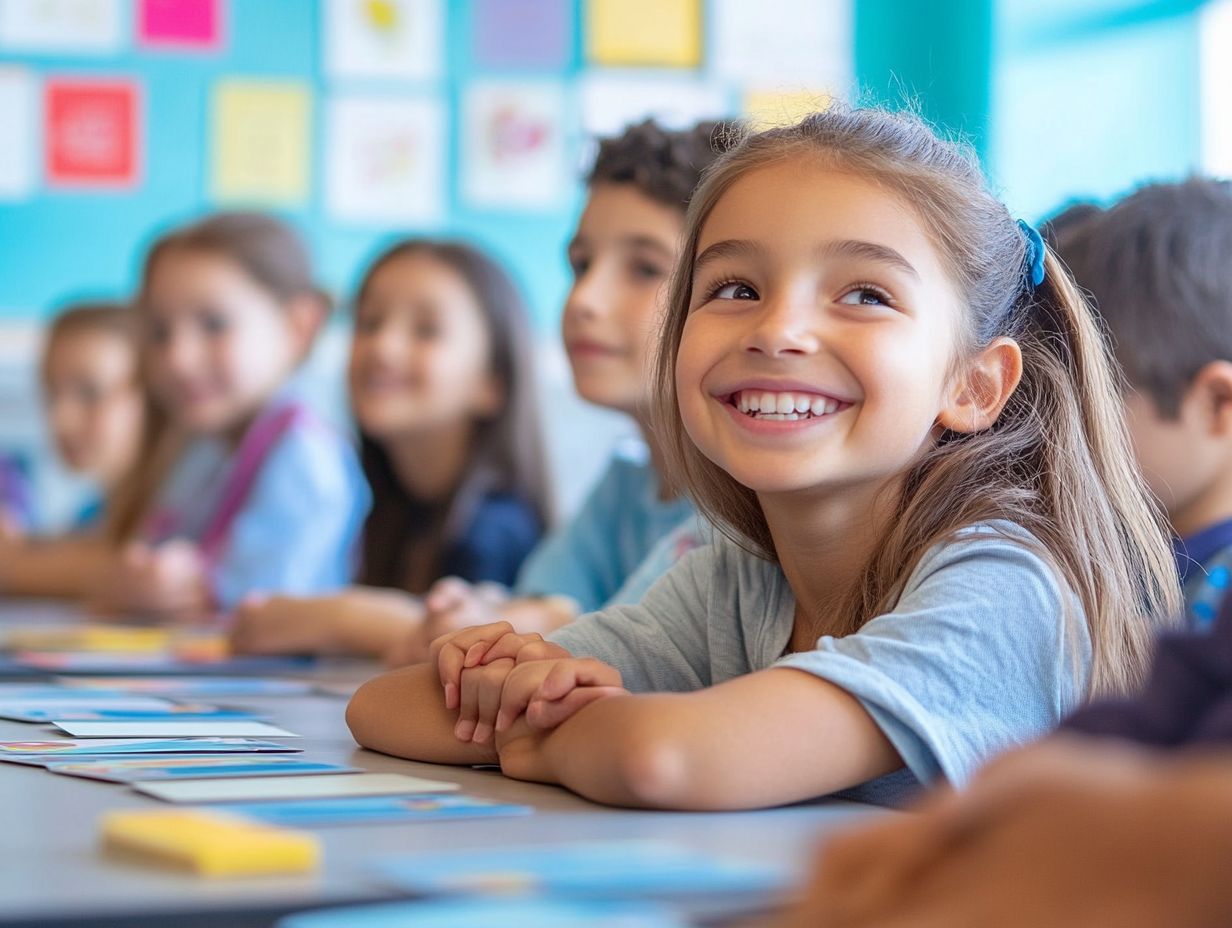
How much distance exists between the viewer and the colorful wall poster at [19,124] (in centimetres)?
325

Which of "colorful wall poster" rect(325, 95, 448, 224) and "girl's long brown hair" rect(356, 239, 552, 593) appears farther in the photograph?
"colorful wall poster" rect(325, 95, 448, 224)

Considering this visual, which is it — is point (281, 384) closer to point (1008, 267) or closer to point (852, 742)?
point (1008, 267)

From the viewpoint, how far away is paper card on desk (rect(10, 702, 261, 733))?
3.26ft

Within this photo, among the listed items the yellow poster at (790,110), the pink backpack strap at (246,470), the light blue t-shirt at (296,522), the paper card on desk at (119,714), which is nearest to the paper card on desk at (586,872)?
the paper card on desk at (119,714)

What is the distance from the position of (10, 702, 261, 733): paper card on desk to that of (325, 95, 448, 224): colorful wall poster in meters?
2.29

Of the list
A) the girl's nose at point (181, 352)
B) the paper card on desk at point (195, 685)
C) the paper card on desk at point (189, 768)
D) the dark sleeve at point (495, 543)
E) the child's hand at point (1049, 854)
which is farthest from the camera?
the girl's nose at point (181, 352)

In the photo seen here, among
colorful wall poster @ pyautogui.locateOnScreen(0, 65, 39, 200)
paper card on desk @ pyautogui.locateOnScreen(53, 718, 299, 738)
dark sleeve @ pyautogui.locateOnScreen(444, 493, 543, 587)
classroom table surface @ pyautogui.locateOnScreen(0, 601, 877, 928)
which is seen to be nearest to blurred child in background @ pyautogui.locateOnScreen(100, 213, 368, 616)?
dark sleeve @ pyautogui.locateOnScreen(444, 493, 543, 587)

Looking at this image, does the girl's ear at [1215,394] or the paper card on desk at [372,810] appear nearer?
the paper card on desk at [372,810]

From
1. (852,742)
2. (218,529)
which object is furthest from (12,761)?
(218,529)

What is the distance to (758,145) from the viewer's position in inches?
39.6

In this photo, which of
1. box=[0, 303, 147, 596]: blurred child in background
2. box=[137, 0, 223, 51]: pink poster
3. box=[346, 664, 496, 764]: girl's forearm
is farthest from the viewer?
box=[137, 0, 223, 51]: pink poster

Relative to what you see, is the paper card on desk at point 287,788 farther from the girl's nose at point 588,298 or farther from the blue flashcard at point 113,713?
the girl's nose at point 588,298

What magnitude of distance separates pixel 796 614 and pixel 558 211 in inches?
92.2

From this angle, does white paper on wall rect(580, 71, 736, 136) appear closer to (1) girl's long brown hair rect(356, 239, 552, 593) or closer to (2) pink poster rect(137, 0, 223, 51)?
(2) pink poster rect(137, 0, 223, 51)
